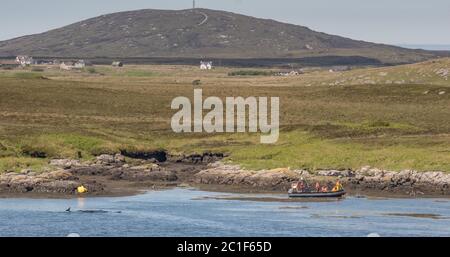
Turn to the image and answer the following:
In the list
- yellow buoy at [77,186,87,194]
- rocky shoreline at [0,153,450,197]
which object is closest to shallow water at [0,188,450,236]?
yellow buoy at [77,186,87,194]

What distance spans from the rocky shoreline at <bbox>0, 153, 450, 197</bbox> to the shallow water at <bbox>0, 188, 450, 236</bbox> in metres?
4.13

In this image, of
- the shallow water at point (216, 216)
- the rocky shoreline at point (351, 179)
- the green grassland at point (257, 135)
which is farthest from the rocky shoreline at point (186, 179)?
the shallow water at point (216, 216)

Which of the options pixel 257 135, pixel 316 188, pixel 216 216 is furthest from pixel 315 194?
pixel 257 135

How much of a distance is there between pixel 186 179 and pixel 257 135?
21138 mm

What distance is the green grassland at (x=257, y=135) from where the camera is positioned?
81.6 metres

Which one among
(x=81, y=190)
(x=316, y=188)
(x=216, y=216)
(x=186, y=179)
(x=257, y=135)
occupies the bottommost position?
(x=186, y=179)

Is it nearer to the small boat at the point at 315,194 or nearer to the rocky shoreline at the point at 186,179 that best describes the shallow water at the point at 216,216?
the small boat at the point at 315,194

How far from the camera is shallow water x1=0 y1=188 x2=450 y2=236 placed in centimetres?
4975

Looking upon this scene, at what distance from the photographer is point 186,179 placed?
260ft

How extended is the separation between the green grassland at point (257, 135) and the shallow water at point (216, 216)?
12.3 meters

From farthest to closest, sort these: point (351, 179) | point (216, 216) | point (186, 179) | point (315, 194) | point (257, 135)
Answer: point (257, 135), point (186, 179), point (351, 179), point (315, 194), point (216, 216)

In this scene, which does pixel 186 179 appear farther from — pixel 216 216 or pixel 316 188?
pixel 216 216

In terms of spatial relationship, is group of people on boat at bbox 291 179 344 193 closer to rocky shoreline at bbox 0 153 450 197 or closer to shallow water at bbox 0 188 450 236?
shallow water at bbox 0 188 450 236
